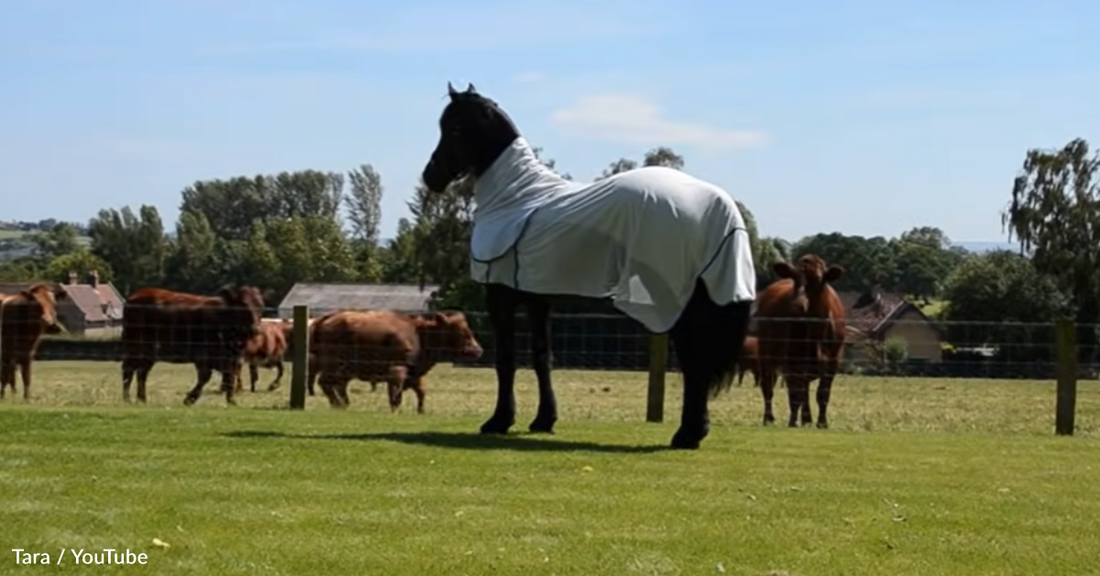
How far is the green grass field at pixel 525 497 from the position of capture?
6.95 meters

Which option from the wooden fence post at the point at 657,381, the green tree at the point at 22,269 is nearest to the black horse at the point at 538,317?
the wooden fence post at the point at 657,381

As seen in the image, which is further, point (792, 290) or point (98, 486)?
point (792, 290)

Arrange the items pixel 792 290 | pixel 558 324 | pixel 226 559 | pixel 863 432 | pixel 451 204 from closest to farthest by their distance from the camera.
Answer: pixel 226 559, pixel 863 432, pixel 792 290, pixel 558 324, pixel 451 204

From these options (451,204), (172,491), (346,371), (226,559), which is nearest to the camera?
(226,559)

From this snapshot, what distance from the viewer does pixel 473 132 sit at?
40.1ft

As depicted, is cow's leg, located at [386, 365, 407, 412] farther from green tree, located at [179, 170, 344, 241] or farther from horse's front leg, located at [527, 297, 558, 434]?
green tree, located at [179, 170, 344, 241]

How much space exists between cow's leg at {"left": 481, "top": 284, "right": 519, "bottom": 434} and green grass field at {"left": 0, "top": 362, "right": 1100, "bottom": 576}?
33 cm

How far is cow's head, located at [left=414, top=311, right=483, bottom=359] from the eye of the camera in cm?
1944

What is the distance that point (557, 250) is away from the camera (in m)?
11.5

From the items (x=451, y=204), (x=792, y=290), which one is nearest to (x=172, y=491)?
(x=792, y=290)

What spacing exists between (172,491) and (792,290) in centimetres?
961

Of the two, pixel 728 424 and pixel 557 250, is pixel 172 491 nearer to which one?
pixel 557 250

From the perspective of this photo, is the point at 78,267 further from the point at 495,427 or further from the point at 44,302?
the point at 495,427

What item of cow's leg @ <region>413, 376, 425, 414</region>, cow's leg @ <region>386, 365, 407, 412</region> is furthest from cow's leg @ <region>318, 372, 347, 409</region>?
cow's leg @ <region>413, 376, 425, 414</region>
